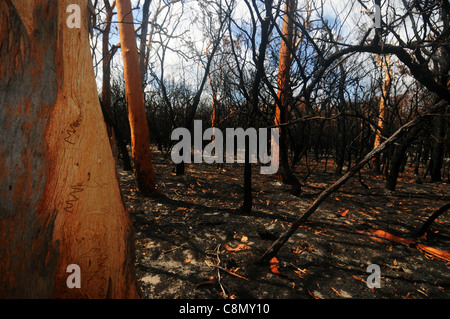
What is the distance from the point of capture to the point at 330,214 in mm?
3639

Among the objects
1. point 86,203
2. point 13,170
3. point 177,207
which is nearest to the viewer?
point 13,170

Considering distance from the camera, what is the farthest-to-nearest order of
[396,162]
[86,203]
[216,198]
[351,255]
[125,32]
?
[396,162] → [216,198] → [125,32] → [351,255] → [86,203]

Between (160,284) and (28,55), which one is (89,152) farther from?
(160,284)

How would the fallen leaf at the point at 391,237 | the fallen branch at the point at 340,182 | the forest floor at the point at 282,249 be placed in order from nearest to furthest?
the fallen branch at the point at 340,182 < the forest floor at the point at 282,249 < the fallen leaf at the point at 391,237

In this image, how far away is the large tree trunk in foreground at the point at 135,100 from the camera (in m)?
3.51

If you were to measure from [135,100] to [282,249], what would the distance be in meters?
3.50

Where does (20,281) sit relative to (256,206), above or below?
above

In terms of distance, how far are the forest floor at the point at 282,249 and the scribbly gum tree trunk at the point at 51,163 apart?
4.20 ft

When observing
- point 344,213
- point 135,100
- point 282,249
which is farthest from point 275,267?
point 135,100

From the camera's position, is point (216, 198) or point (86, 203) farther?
point (216, 198)

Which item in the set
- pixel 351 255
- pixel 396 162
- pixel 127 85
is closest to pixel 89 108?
pixel 351 255

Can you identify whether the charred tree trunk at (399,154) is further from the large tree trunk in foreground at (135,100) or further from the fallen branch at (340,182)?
the large tree trunk in foreground at (135,100)

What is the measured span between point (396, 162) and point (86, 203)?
651 centimetres

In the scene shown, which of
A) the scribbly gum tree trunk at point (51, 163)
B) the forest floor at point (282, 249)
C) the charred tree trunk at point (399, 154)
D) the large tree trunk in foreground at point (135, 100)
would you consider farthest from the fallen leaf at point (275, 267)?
the charred tree trunk at point (399, 154)
